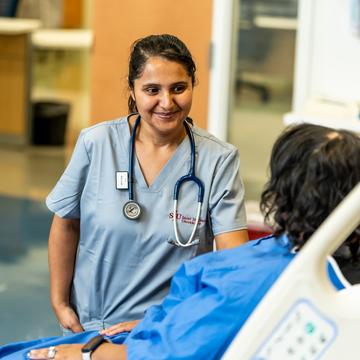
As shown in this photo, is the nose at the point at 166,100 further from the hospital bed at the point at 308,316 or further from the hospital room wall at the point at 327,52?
the hospital room wall at the point at 327,52

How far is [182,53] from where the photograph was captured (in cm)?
222

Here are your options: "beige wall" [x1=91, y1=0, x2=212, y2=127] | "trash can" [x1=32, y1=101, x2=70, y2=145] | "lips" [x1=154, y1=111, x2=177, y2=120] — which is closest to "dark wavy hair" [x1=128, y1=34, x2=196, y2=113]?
"lips" [x1=154, y1=111, x2=177, y2=120]

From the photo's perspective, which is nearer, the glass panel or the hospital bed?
the hospital bed

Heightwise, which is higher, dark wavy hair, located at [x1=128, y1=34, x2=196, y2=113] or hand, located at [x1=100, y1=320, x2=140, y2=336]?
dark wavy hair, located at [x1=128, y1=34, x2=196, y2=113]

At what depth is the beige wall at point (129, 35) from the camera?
4551 millimetres

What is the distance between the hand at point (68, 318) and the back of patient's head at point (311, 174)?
878 mm

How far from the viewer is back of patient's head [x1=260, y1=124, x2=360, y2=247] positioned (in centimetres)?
155

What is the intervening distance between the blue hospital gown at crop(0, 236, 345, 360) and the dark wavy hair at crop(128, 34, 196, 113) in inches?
26.6

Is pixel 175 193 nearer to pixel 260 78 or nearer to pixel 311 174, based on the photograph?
pixel 311 174

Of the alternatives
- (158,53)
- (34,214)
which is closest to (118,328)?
(158,53)

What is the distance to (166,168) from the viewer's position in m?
2.27

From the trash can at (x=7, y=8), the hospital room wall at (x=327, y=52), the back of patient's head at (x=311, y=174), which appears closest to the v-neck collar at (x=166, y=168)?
the back of patient's head at (x=311, y=174)

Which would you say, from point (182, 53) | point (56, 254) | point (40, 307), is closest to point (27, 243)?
point (40, 307)

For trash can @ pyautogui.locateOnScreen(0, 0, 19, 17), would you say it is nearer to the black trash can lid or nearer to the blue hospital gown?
the black trash can lid
